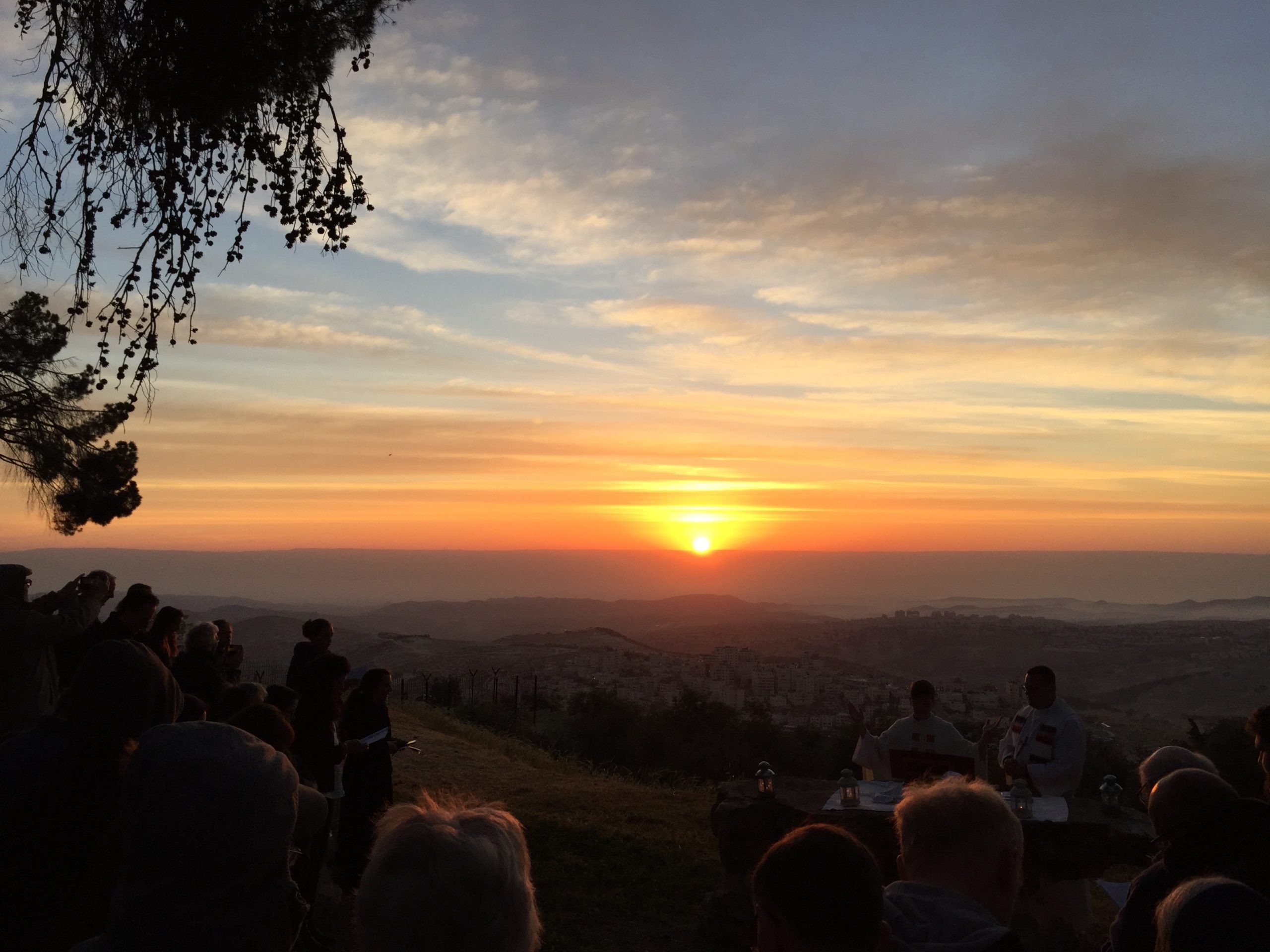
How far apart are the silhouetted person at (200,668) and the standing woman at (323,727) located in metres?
0.68

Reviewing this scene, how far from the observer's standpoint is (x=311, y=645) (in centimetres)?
851

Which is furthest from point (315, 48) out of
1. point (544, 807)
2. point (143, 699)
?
point (544, 807)

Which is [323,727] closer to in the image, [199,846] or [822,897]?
[199,846]

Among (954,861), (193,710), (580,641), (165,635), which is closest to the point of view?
(954,861)

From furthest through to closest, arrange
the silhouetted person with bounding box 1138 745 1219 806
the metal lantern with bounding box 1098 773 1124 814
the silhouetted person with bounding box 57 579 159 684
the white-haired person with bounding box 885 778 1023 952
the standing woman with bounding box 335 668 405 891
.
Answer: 1. the standing woman with bounding box 335 668 405 891
2. the silhouetted person with bounding box 57 579 159 684
3. the metal lantern with bounding box 1098 773 1124 814
4. the silhouetted person with bounding box 1138 745 1219 806
5. the white-haired person with bounding box 885 778 1023 952

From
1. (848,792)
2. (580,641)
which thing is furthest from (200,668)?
(580,641)

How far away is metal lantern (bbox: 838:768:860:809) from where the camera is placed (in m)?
6.20

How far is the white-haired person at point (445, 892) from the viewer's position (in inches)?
74.0

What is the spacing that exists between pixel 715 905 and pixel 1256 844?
4126 mm

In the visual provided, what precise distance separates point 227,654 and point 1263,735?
26.4ft

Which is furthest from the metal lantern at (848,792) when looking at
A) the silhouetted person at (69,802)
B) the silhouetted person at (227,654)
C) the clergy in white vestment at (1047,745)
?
the silhouetted person at (227,654)

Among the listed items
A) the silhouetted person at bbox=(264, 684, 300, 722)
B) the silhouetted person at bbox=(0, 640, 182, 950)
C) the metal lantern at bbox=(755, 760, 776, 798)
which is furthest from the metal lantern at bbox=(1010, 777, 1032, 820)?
the silhouetted person at bbox=(0, 640, 182, 950)

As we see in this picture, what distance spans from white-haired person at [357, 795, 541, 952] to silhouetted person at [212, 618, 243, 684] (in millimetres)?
6615

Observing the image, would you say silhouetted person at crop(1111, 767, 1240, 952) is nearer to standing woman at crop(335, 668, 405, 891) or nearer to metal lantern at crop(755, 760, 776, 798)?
metal lantern at crop(755, 760, 776, 798)
